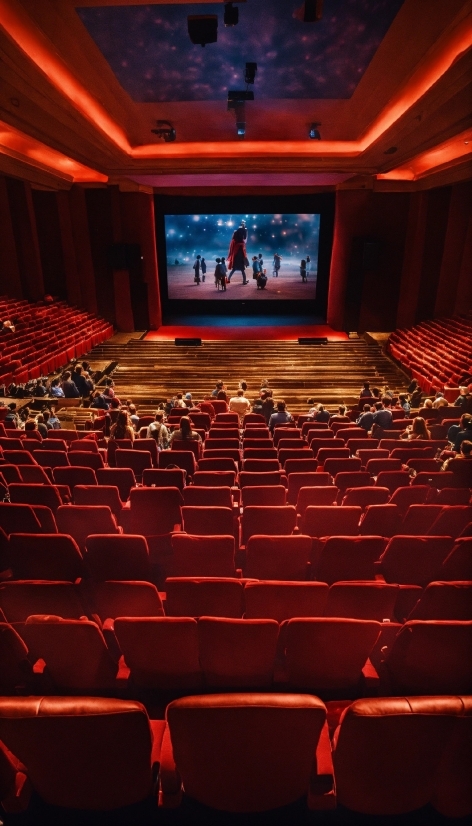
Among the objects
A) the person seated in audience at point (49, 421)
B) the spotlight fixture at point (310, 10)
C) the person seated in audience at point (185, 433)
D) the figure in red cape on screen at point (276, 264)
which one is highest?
the spotlight fixture at point (310, 10)

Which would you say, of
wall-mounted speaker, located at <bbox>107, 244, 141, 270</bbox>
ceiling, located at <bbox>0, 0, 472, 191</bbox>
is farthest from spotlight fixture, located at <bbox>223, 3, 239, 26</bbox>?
wall-mounted speaker, located at <bbox>107, 244, 141, 270</bbox>

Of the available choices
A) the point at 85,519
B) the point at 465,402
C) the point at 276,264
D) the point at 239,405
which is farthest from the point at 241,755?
the point at 276,264

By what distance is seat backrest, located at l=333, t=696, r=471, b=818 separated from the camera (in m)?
1.44

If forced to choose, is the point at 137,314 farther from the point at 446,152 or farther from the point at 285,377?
the point at 446,152

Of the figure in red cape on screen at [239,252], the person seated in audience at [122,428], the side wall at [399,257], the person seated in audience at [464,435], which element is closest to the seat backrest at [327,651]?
the person seated in audience at [464,435]

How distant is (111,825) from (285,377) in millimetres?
10855

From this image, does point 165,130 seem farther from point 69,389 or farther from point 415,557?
point 415,557

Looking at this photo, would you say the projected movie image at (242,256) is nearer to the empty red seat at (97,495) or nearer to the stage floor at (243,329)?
the stage floor at (243,329)

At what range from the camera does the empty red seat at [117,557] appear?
2.77 m

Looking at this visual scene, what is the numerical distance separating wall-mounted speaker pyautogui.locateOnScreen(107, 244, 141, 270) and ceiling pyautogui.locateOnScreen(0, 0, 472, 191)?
2.52 meters

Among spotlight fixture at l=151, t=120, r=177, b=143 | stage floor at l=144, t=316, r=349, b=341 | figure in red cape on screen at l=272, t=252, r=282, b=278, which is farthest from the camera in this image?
figure in red cape on screen at l=272, t=252, r=282, b=278

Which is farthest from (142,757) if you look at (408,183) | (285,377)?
(408,183)

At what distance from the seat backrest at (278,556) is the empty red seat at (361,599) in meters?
0.49

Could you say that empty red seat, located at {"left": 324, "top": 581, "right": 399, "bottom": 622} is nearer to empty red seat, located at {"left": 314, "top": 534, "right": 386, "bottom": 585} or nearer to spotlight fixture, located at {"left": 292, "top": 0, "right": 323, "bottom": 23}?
empty red seat, located at {"left": 314, "top": 534, "right": 386, "bottom": 585}
